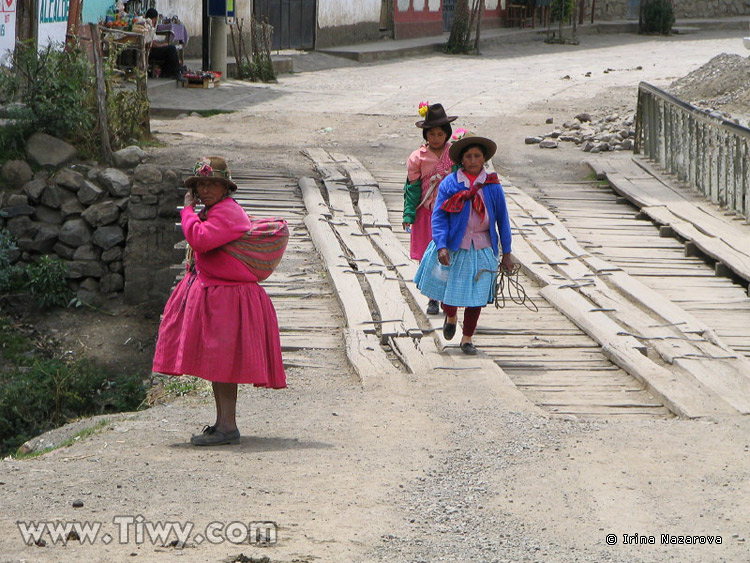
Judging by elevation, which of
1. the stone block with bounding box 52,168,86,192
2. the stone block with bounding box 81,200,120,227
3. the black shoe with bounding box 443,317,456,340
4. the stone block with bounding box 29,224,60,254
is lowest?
the stone block with bounding box 29,224,60,254

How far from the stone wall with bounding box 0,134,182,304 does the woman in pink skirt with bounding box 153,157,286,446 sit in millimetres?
6960

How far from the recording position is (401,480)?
447 centimetres

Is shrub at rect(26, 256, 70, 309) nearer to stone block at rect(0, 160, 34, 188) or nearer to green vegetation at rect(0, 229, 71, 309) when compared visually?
green vegetation at rect(0, 229, 71, 309)

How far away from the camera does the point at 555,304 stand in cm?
771

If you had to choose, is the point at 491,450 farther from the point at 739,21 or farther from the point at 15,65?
the point at 739,21

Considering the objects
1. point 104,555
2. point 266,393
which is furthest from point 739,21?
point 104,555

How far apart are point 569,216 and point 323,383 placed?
5.00 m

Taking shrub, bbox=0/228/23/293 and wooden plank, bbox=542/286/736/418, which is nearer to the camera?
wooden plank, bbox=542/286/736/418

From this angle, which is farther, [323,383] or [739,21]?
[739,21]

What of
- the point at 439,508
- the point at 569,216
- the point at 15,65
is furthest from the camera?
the point at 15,65

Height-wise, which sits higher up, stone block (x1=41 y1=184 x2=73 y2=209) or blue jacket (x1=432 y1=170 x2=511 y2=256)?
blue jacket (x1=432 y1=170 x2=511 y2=256)

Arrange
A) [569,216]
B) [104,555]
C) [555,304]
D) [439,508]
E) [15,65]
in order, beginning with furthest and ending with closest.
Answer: [15,65]
[569,216]
[555,304]
[439,508]
[104,555]

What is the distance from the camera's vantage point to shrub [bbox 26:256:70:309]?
1177 centimetres

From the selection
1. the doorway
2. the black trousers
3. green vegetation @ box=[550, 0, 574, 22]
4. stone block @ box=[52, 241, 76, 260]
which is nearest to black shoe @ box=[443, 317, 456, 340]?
stone block @ box=[52, 241, 76, 260]
